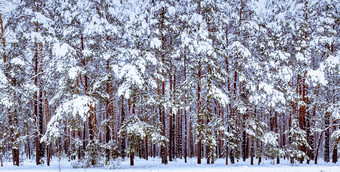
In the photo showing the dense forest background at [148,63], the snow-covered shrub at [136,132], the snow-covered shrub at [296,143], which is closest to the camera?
the snow-covered shrub at [136,132]

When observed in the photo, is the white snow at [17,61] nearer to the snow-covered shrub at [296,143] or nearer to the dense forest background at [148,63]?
the dense forest background at [148,63]

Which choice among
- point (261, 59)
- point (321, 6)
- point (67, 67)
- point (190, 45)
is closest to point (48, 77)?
point (67, 67)

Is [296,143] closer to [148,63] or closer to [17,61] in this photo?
[148,63]

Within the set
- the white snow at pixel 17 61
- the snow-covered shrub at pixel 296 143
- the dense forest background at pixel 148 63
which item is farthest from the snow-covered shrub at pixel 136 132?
the snow-covered shrub at pixel 296 143

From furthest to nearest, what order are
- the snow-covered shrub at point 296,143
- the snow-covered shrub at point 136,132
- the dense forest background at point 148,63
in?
the snow-covered shrub at point 296,143 < the dense forest background at point 148,63 < the snow-covered shrub at point 136,132

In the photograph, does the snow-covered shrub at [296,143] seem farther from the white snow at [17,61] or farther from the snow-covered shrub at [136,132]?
the white snow at [17,61]

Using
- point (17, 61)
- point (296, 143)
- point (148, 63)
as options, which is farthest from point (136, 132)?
point (296, 143)

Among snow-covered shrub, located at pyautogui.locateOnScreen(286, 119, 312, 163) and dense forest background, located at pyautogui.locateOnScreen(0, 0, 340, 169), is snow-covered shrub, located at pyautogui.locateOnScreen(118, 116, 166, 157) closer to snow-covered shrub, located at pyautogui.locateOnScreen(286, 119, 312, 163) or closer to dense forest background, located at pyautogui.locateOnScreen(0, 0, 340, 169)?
dense forest background, located at pyautogui.locateOnScreen(0, 0, 340, 169)

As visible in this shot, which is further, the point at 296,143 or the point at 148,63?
the point at 296,143

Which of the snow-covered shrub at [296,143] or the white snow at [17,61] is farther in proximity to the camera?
the snow-covered shrub at [296,143]

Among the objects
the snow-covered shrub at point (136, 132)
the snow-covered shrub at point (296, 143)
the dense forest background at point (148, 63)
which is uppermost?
the dense forest background at point (148, 63)

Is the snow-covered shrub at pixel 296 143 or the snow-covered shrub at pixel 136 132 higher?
the snow-covered shrub at pixel 136 132

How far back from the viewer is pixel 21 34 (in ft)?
48.8

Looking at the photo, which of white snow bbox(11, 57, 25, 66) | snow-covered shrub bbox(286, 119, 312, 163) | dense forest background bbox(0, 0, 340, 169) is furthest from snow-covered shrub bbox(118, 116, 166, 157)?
snow-covered shrub bbox(286, 119, 312, 163)
